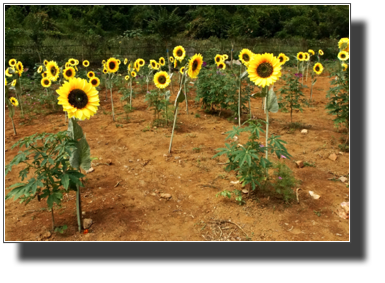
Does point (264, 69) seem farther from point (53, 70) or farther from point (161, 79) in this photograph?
point (53, 70)

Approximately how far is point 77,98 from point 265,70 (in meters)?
1.69

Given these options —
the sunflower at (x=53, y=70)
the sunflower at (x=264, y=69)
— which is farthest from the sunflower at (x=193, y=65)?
the sunflower at (x=53, y=70)

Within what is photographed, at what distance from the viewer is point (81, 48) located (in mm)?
11602

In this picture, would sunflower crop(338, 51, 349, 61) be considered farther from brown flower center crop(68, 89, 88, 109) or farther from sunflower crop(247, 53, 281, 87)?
brown flower center crop(68, 89, 88, 109)

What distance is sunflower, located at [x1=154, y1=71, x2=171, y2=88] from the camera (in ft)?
16.2

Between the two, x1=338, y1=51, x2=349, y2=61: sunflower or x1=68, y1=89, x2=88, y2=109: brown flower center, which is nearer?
x1=68, y1=89, x2=88, y2=109: brown flower center

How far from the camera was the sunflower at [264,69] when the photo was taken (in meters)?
2.86

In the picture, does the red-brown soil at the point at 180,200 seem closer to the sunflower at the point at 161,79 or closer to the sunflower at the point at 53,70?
the sunflower at the point at 161,79

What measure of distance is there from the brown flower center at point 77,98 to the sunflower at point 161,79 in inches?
107

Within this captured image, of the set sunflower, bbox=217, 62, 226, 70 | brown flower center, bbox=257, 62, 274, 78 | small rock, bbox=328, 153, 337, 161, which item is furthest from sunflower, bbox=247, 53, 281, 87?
sunflower, bbox=217, 62, 226, 70

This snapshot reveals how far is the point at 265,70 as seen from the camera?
2.89 m

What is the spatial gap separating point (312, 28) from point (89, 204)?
21.5m

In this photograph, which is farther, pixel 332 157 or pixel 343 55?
pixel 343 55

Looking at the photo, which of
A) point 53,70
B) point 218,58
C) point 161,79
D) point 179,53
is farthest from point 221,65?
point 53,70
